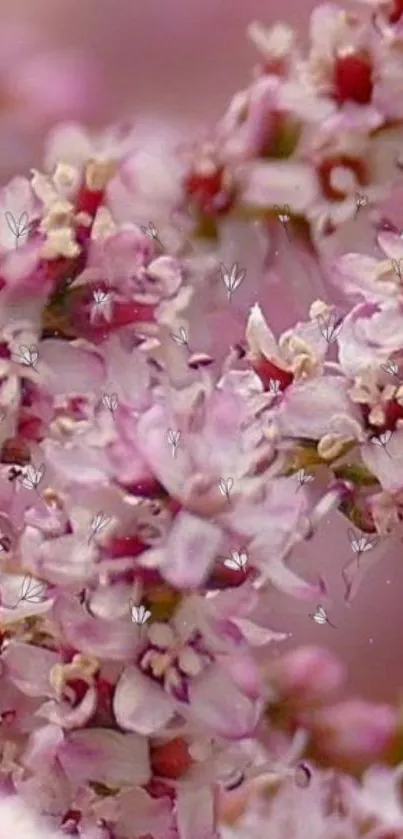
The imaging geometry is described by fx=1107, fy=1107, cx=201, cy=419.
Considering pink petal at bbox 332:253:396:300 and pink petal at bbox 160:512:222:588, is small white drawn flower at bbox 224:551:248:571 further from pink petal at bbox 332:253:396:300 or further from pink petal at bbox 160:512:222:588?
pink petal at bbox 332:253:396:300

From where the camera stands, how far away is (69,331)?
2.44 ft

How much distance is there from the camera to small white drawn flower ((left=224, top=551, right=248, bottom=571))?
742 mm

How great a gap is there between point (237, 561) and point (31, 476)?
152 millimetres

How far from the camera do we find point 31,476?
0.76 meters

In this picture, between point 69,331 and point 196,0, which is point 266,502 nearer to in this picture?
point 69,331

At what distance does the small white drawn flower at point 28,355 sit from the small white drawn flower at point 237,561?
186 mm

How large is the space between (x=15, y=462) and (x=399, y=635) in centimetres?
29

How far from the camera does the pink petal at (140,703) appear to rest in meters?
0.75

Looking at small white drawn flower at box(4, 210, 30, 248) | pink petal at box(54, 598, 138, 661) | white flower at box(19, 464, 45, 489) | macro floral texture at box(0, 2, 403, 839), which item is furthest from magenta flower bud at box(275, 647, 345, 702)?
small white drawn flower at box(4, 210, 30, 248)

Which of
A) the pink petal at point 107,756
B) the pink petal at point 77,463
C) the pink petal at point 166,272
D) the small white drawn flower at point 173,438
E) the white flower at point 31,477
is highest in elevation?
the pink petal at point 166,272

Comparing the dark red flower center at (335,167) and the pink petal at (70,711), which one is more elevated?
the dark red flower center at (335,167)

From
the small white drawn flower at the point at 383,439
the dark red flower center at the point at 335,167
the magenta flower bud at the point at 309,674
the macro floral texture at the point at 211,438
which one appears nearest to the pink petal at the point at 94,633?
the macro floral texture at the point at 211,438

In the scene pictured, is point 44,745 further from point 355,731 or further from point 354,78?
point 354,78

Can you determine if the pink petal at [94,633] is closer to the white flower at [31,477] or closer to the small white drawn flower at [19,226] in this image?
the white flower at [31,477]
